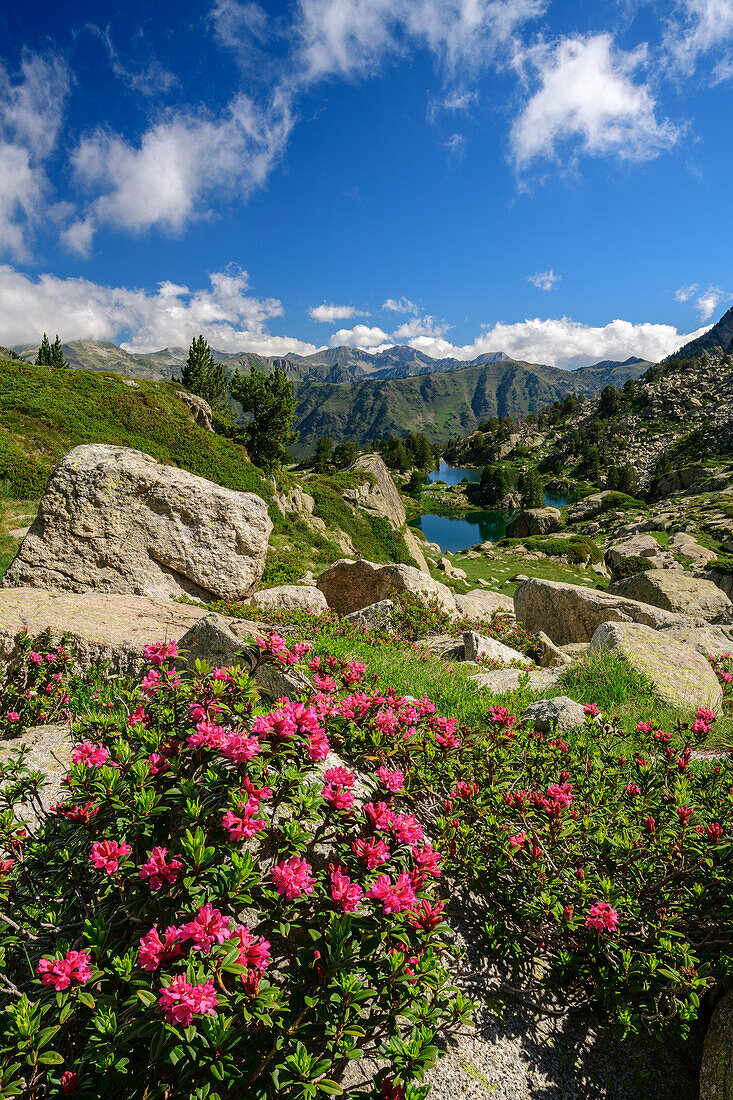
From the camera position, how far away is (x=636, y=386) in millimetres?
168750

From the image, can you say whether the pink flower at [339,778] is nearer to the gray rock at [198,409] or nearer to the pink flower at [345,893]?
the pink flower at [345,893]

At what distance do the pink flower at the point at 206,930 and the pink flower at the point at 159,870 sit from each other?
0.35m

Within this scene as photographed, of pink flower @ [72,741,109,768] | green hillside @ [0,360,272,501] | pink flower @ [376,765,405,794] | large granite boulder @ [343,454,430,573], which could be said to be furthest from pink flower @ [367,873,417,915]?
large granite boulder @ [343,454,430,573]

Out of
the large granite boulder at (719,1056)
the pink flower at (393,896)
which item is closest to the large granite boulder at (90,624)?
the pink flower at (393,896)

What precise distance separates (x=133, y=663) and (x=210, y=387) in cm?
8019

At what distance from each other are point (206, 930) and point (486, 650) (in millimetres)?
9850

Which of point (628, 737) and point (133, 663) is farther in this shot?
point (133, 663)

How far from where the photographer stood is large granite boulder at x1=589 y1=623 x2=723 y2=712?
28.3 ft

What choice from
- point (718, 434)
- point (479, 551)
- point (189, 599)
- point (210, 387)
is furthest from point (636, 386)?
point (189, 599)

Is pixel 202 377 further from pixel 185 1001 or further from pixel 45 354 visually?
pixel 185 1001

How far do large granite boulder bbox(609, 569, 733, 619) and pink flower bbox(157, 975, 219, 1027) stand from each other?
82.3 feet

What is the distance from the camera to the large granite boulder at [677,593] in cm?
2239

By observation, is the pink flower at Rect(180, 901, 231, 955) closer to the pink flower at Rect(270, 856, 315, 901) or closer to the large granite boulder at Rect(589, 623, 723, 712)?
the pink flower at Rect(270, 856, 315, 901)

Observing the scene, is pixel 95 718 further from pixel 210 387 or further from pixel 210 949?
pixel 210 387
